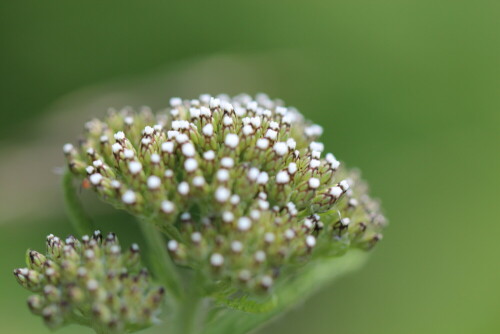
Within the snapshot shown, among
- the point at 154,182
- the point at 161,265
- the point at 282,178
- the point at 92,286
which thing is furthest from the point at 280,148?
the point at 92,286

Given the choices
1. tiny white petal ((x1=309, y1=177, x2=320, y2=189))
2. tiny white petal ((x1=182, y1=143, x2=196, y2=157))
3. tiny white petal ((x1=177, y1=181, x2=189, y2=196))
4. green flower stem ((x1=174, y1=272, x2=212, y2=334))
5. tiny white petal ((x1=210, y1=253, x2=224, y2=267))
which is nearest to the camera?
tiny white petal ((x1=210, y1=253, x2=224, y2=267))

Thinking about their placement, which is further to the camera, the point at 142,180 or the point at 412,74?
the point at 412,74

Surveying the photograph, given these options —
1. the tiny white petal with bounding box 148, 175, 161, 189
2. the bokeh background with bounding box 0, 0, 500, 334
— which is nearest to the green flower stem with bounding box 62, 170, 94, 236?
the tiny white petal with bounding box 148, 175, 161, 189

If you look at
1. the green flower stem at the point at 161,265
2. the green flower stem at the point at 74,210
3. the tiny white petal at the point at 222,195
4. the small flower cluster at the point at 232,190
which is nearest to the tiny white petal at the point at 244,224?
the small flower cluster at the point at 232,190

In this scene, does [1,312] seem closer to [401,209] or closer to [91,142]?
[91,142]

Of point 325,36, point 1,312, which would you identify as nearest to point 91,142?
point 1,312

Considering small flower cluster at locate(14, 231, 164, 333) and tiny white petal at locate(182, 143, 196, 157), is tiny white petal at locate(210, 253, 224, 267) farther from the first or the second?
tiny white petal at locate(182, 143, 196, 157)
